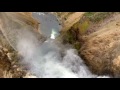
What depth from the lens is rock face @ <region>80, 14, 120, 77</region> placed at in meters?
12.7

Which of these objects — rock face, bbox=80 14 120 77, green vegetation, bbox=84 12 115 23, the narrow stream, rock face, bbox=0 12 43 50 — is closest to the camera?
rock face, bbox=80 14 120 77

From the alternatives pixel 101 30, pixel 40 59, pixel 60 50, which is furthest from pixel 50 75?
pixel 101 30

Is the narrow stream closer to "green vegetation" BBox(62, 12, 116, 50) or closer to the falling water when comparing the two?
the falling water

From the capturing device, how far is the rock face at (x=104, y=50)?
41.6 ft

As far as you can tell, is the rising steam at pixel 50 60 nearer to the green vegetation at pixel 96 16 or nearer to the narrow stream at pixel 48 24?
the narrow stream at pixel 48 24

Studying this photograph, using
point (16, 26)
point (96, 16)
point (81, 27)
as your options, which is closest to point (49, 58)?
point (16, 26)

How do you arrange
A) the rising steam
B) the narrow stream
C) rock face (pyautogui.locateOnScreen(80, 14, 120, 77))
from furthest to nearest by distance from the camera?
1. the narrow stream
2. the rising steam
3. rock face (pyautogui.locateOnScreen(80, 14, 120, 77))

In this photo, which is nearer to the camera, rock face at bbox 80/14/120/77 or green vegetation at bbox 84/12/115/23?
rock face at bbox 80/14/120/77

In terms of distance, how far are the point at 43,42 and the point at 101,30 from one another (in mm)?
3538

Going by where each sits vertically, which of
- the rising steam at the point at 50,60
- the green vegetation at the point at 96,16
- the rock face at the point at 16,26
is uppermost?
the green vegetation at the point at 96,16

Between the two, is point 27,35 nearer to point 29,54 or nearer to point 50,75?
point 29,54

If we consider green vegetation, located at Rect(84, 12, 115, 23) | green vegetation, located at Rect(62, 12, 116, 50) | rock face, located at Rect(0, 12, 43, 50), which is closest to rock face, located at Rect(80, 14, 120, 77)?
green vegetation, located at Rect(62, 12, 116, 50)

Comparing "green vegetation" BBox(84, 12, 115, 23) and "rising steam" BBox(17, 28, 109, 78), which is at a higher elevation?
"green vegetation" BBox(84, 12, 115, 23)

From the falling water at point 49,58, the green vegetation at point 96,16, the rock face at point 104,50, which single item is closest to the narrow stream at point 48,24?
the falling water at point 49,58
